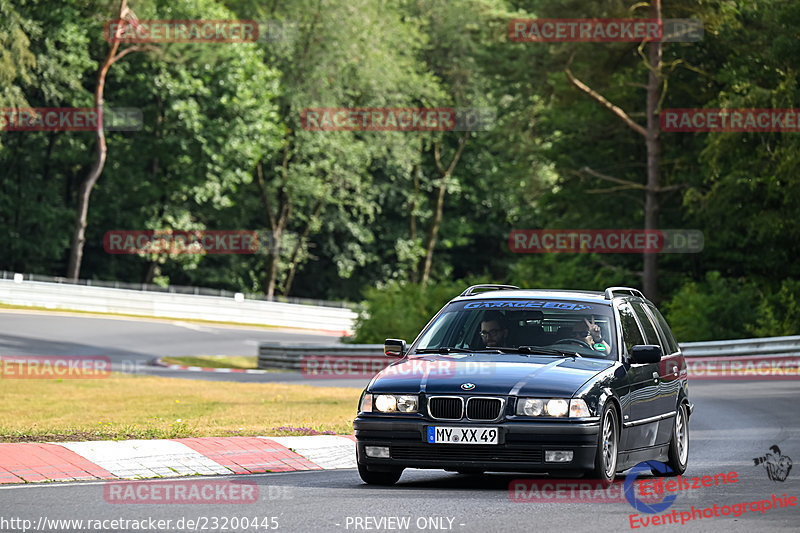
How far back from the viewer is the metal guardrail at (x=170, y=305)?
50.2 m

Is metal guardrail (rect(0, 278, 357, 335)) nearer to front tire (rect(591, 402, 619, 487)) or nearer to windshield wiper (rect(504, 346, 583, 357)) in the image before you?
windshield wiper (rect(504, 346, 583, 357))

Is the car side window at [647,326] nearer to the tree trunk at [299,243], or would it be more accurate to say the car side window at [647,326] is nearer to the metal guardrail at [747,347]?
the metal guardrail at [747,347]

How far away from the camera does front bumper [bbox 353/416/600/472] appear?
978cm

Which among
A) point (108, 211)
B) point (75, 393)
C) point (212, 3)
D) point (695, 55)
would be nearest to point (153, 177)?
point (108, 211)

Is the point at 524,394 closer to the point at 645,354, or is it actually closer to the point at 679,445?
the point at 645,354

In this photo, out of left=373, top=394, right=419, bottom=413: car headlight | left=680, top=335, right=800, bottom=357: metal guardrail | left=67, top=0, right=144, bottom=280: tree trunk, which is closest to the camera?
left=373, top=394, right=419, bottom=413: car headlight

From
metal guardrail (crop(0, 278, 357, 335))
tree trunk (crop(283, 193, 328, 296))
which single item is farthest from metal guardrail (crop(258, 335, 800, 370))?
→ tree trunk (crop(283, 193, 328, 296))

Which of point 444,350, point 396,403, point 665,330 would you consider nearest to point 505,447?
point 396,403

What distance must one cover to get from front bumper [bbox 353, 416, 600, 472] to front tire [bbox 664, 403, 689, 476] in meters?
2.29

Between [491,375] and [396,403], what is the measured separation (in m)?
0.76

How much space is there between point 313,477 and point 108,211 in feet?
175

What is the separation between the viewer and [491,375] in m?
10.2

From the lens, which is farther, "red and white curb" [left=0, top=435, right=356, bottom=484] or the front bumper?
"red and white curb" [left=0, top=435, right=356, bottom=484]

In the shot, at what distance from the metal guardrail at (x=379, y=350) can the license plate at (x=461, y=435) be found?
→ 21.1m
